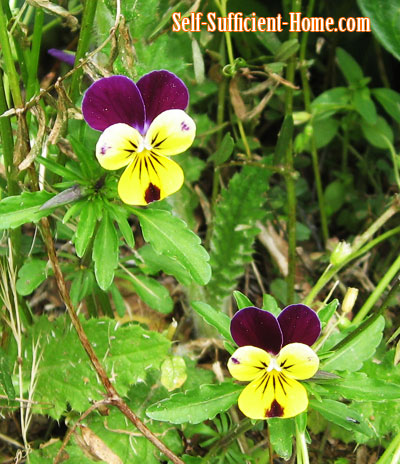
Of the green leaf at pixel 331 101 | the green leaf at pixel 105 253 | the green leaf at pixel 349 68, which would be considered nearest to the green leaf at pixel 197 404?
the green leaf at pixel 105 253

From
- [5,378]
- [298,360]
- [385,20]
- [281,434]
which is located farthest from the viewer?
[385,20]

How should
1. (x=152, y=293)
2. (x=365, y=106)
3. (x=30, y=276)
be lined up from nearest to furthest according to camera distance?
(x=30, y=276) → (x=152, y=293) → (x=365, y=106)

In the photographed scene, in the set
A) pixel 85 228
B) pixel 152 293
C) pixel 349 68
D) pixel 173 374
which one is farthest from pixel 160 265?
pixel 349 68

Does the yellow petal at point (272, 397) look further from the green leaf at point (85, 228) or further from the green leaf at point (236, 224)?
the green leaf at point (236, 224)

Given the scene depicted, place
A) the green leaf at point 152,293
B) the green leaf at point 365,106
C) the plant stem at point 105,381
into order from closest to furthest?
the plant stem at point 105,381, the green leaf at point 152,293, the green leaf at point 365,106

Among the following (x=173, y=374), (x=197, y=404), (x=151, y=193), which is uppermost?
(x=151, y=193)

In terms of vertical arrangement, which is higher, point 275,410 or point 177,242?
point 177,242

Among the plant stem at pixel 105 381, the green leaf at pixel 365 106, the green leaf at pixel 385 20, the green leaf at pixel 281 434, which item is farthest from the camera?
the green leaf at pixel 365 106

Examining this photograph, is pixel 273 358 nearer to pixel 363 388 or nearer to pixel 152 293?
pixel 363 388
